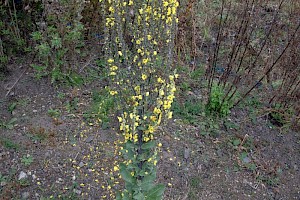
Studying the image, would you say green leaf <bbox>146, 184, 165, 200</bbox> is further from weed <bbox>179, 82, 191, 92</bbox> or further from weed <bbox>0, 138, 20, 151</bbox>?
weed <bbox>179, 82, 191, 92</bbox>

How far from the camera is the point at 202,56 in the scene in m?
5.24

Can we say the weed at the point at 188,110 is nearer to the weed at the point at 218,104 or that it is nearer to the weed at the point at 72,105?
the weed at the point at 218,104

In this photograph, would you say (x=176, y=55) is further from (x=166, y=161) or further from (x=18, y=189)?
(x=18, y=189)

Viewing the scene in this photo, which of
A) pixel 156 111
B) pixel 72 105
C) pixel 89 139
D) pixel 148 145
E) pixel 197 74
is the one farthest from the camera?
pixel 197 74

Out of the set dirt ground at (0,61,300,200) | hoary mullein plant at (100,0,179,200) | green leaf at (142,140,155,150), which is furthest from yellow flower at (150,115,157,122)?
dirt ground at (0,61,300,200)

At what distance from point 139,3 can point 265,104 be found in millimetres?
2695

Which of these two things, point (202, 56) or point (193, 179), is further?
point (202, 56)

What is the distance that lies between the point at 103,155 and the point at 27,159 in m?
0.70

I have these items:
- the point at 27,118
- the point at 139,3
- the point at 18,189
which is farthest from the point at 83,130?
the point at 139,3

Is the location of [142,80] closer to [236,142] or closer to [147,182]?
[147,182]

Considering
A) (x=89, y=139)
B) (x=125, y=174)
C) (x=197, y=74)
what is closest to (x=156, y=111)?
(x=125, y=174)

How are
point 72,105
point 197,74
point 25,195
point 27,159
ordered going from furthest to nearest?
point 197,74, point 72,105, point 27,159, point 25,195

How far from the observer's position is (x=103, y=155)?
11.7 feet

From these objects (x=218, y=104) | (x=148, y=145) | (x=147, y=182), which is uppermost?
(x=148, y=145)
